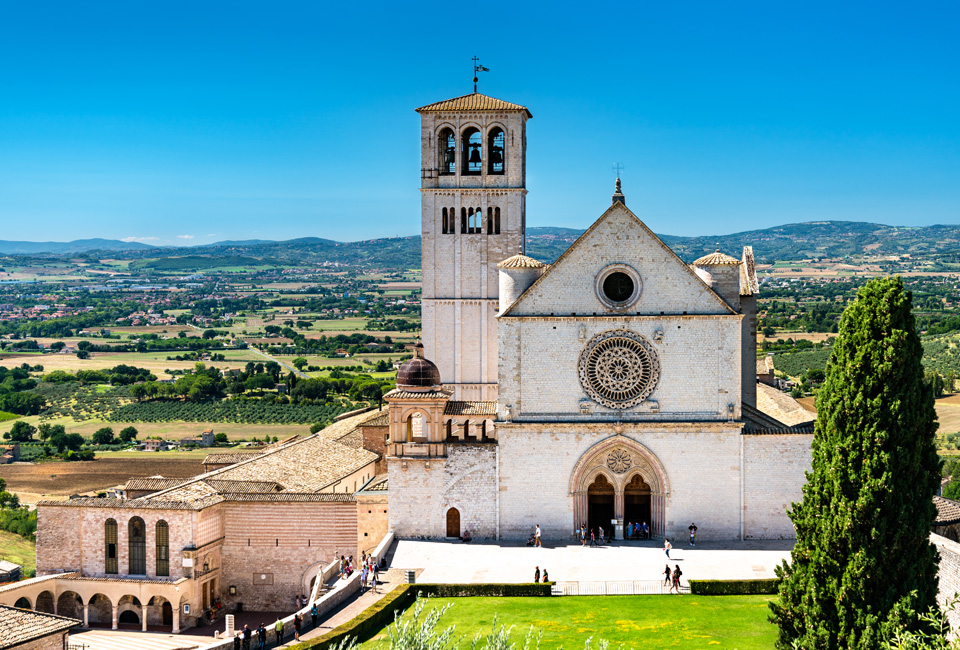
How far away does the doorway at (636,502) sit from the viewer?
4094cm

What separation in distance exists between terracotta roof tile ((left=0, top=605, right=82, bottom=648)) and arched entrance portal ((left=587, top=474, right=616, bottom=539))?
18.5m

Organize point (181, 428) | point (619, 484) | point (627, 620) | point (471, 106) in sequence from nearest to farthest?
point (627, 620), point (619, 484), point (471, 106), point (181, 428)

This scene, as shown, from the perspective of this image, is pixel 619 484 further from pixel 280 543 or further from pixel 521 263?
pixel 280 543

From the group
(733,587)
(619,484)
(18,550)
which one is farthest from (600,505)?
(18,550)

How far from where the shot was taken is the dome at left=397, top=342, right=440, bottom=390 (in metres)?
41.5

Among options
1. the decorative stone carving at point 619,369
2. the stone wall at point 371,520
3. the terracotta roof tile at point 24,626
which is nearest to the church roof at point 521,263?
the decorative stone carving at point 619,369

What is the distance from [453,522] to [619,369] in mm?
8364

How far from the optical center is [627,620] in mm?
32500

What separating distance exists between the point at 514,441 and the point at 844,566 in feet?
50.8

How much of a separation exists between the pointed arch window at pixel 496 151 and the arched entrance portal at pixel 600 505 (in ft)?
56.2

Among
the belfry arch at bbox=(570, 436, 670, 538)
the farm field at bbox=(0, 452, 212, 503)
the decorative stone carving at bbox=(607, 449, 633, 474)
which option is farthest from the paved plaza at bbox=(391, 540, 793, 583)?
the farm field at bbox=(0, 452, 212, 503)

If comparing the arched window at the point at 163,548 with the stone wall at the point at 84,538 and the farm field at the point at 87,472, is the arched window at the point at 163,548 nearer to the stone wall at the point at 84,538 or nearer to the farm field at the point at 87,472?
the stone wall at the point at 84,538

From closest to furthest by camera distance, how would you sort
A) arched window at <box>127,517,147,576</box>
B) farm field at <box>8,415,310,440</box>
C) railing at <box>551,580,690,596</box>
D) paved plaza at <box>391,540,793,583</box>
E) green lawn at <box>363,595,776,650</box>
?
1. green lawn at <box>363,595,776,650</box>
2. railing at <box>551,580,690,596</box>
3. paved plaza at <box>391,540,793,583</box>
4. arched window at <box>127,517,147,576</box>
5. farm field at <box>8,415,310,440</box>

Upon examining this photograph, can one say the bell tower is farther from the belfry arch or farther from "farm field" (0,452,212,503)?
"farm field" (0,452,212,503)
